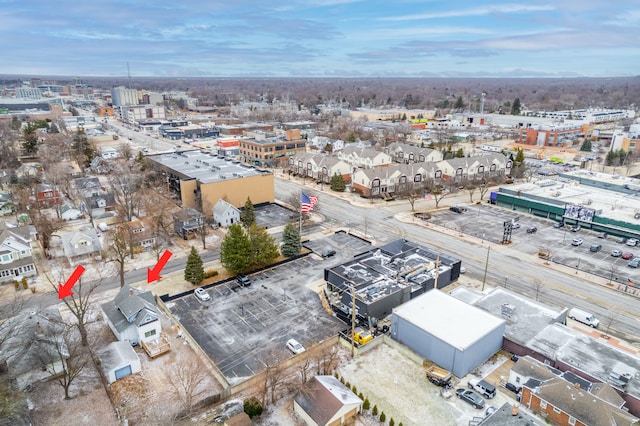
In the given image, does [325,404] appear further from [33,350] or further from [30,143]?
[30,143]

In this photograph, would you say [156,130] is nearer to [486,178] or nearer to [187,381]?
[486,178]

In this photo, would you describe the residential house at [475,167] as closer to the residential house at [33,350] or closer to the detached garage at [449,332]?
the detached garage at [449,332]

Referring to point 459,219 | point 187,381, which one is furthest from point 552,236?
point 187,381

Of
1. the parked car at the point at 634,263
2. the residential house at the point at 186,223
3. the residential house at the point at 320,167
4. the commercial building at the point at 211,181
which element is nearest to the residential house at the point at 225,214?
the commercial building at the point at 211,181

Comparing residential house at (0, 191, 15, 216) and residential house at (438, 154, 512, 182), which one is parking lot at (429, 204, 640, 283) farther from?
residential house at (0, 191, 15, 216)

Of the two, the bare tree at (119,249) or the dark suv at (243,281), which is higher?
the bare tree at (119,249)

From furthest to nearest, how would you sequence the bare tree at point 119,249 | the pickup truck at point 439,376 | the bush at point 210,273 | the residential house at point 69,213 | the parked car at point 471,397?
the residential house at point 69,213, the bush at point 210,273, the bare tree at point 119,249, the pickup truck at point 439,376, the parked car at point 471,397

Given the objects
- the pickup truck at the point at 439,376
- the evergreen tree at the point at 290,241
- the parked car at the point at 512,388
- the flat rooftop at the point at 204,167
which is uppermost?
the flat rooftop at the point at 204,167

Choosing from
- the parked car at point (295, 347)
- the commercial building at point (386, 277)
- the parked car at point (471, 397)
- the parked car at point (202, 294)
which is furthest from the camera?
the parked car at point (202, 294)
